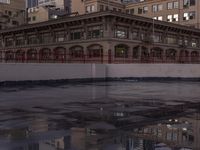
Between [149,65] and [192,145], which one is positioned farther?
[149,65]

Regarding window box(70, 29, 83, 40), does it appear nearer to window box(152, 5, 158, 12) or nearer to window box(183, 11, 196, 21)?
window box(152, 5, 158, 12)

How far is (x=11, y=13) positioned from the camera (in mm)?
107500

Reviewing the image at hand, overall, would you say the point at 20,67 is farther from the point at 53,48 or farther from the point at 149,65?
the point at 53,48

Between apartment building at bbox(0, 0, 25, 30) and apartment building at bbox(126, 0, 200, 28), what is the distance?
3444 centimetres

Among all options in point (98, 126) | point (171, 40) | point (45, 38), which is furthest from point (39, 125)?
point (171, 40)

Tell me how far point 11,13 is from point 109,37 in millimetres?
62297

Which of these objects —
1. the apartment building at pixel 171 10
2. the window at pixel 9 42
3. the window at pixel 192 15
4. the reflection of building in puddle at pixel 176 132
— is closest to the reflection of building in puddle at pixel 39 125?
the reflection of building in puddle at pixel 176 132

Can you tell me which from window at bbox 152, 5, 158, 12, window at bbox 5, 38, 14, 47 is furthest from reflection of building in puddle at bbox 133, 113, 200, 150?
window at bbox 152, 5, 158, 12

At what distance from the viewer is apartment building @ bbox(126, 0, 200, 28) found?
8319cm

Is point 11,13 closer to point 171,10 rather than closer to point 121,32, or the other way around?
point 171,10

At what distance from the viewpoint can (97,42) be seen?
2203 inches

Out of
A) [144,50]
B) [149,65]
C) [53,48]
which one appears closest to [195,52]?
[144,50]

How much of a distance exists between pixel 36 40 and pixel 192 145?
212 feet

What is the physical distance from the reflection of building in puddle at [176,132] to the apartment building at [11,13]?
92550 millimetres
